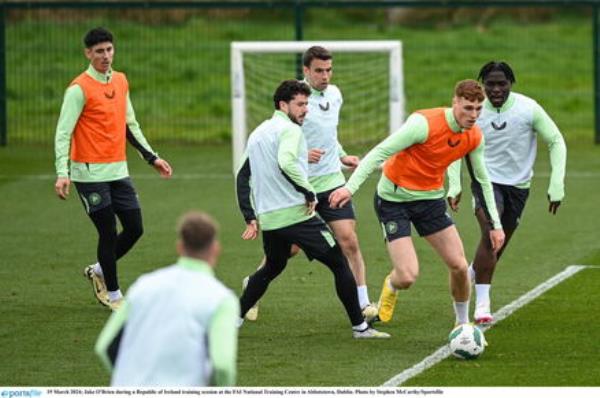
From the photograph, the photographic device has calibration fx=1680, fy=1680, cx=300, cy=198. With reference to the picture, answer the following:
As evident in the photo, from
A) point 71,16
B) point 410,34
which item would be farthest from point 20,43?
point 410,34

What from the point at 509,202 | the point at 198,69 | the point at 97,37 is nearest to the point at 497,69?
the point at 509,202

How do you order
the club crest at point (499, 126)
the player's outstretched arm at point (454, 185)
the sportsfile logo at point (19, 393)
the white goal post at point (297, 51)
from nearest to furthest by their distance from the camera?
1. the sportsfile logo at point (19, 393)
2. the player's outstretched arm at point (454, 185)
3. the club crest at point (499, 126)
4. the white goal post at point (297, 51)

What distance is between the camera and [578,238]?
17.5m

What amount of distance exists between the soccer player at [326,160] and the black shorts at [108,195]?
4.37 ft

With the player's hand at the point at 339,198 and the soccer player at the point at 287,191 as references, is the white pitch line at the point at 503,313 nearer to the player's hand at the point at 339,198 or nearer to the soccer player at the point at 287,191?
the soccer player at the point at 287,191

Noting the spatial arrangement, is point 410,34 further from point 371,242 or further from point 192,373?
point 192,373

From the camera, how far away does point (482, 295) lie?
41.8 feet

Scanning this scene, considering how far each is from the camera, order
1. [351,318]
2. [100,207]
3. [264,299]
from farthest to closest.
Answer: [264,299]
[100,207]
[351,318]

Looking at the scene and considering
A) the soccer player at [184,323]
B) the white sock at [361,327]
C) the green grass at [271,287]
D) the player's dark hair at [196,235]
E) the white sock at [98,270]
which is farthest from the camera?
the white sock at [98,270]

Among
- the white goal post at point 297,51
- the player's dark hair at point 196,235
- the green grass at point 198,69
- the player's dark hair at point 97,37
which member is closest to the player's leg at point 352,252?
the player's dark hair at point 97,37

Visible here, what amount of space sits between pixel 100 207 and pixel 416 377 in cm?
346

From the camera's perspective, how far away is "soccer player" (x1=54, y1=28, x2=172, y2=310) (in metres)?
13.0

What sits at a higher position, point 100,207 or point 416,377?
point 100,207

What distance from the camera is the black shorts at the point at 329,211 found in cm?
1282
